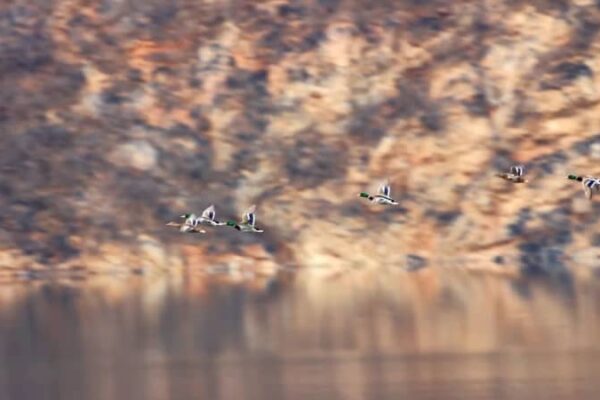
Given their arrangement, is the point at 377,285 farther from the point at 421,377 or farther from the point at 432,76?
the point at 421,377

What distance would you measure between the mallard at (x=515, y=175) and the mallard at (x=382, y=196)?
11.2 feet

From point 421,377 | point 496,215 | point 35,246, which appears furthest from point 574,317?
point 35,246

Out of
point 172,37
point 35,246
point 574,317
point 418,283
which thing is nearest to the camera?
point 574,317

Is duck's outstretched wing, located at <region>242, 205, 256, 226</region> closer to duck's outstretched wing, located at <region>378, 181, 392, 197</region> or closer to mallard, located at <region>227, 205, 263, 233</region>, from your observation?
mallard, located at <region>227, 205, 263, 233</region>

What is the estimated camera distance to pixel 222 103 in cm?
7988

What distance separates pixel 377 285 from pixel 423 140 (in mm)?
10747

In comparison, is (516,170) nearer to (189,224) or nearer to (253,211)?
(253,211)

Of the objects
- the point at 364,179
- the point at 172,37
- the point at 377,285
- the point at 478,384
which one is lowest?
the point at 478,384

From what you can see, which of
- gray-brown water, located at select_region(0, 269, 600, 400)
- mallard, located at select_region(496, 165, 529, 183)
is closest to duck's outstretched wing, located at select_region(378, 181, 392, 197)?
gray-brown water, located at select_region(0, 269, 600, 400)

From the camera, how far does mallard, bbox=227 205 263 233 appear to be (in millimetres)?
71438

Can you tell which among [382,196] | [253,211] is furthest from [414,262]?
[253,211]

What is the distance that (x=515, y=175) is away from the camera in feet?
230

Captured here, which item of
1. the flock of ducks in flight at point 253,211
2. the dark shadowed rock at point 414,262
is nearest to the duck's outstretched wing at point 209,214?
the flock of ducks in flight at point 253,211

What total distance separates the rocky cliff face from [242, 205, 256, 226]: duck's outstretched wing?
1128 millimetres
